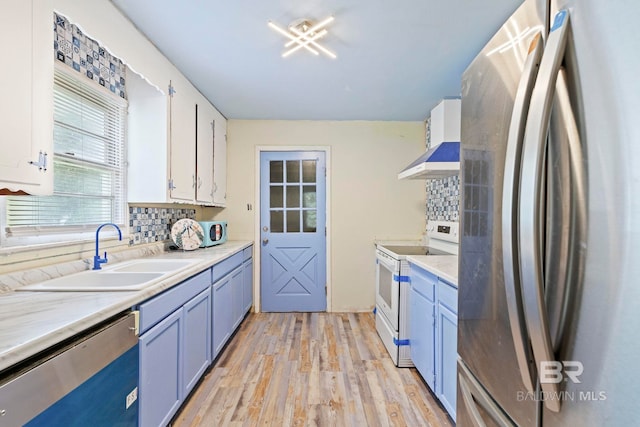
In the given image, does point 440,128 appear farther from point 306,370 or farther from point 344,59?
point 306,370

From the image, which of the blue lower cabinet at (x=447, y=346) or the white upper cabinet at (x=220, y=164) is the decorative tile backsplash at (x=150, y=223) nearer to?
the white upper cabinet at (x=220, y=164)

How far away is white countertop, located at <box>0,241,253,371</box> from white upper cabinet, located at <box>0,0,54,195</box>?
43 centimetres

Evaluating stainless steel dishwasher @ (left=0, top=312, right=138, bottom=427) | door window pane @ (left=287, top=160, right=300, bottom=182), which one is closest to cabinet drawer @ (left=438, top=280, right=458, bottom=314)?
stainless steel dishwasher @ (left=0, top=312, right=138, bottom=427)

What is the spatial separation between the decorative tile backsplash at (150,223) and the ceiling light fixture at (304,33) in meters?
1.67

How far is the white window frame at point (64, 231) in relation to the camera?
139 centimetres

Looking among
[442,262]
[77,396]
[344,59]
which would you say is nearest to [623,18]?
[77,396]

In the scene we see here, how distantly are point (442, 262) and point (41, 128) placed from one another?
7.37ft

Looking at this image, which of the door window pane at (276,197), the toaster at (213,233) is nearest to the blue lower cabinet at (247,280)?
the toaster at (213,233)

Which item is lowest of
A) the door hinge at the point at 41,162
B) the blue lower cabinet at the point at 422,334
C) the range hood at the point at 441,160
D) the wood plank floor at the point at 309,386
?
the wood plank floor at the point at 309,386

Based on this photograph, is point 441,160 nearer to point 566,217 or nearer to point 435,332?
point 435,332

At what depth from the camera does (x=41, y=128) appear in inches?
44.4

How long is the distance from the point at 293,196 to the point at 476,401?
Answer: 3032mm

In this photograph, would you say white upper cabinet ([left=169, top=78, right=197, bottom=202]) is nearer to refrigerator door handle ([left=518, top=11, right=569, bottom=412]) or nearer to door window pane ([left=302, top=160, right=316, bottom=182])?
door window pane ([left=302, top=160, right=316, bottom=182])

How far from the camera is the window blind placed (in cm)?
159
